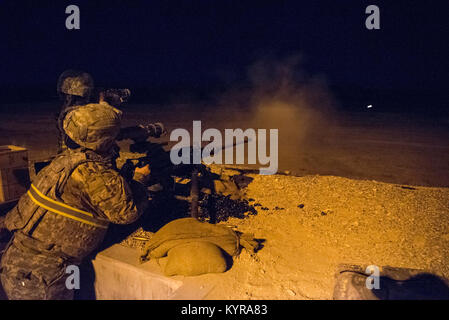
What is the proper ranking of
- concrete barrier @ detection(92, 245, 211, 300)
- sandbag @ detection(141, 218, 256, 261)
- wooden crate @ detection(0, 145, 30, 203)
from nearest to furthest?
concrete barrier @ detection(92, 245, 211, 300) → sandbag @ detection(141, 218, 256, 261) → wooden crate @ detection(0, 145, 30, 203)

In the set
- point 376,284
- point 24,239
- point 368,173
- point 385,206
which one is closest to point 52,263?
point 24,239

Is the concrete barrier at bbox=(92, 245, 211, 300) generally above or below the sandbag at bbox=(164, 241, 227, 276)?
below

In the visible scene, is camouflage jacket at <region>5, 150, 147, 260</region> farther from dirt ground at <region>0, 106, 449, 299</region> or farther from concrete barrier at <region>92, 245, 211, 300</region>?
dirt ground at <region>0, 106, 449, 299</region>

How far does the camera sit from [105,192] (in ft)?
10.3

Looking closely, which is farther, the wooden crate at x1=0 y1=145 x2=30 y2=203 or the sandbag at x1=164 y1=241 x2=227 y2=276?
the wooden crate at x1=0 y1=145 x2=30 y2=203

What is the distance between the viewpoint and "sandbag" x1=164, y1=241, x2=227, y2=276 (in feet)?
10.6

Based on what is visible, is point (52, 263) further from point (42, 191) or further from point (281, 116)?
point (281, 116)

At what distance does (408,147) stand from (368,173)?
297 cm

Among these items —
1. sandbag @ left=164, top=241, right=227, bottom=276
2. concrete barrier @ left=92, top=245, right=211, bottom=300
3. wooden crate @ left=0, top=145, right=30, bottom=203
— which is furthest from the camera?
wooden crate @ left=0, top=145, right=30, bottom=203

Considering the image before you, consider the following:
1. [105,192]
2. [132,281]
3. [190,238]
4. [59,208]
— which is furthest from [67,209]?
[190,238]

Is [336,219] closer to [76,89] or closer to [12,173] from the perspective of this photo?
[76,89]

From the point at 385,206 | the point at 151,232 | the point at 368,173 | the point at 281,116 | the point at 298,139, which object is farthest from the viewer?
the point at 281,116

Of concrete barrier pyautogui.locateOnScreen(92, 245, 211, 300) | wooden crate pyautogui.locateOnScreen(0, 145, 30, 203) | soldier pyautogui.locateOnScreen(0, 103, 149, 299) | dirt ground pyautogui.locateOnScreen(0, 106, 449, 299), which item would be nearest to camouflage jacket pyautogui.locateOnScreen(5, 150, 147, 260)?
soldier pyautogui.locateOnScreen(0, 103, 149, 299)

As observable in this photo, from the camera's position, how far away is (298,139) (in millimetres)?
10508
